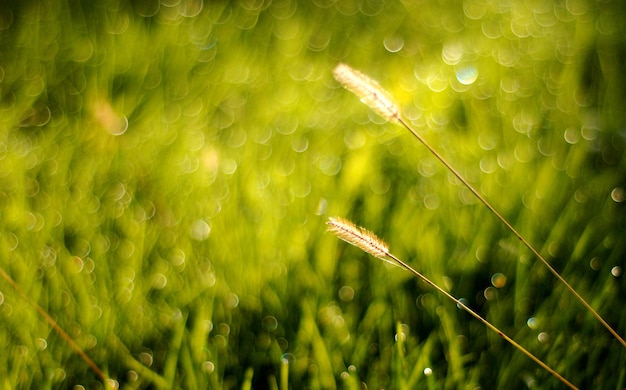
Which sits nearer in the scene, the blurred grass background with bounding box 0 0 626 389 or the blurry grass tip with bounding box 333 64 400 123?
the blurry grass tip with bounding box 333 64 400 123

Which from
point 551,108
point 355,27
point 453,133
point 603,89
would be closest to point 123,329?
point 453,133

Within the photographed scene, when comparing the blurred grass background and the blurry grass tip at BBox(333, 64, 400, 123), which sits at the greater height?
the blurry grass tip at BBox(333, 64, 400, 123)

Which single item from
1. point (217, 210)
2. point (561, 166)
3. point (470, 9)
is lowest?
point (217, 210)

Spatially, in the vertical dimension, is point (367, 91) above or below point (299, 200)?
above

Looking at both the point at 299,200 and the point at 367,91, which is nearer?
the point at 367,91

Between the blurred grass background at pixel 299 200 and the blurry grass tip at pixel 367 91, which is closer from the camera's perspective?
the blurry grass tip at pixel 367 91

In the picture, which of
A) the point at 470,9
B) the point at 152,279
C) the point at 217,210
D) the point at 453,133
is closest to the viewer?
the point at 152,279

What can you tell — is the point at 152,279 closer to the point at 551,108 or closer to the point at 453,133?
the point at 453,133

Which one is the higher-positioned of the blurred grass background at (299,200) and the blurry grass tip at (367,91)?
the blurry grass tip at (367,91)
